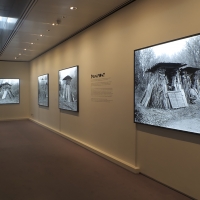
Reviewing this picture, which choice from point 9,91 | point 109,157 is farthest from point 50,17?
point 9,91

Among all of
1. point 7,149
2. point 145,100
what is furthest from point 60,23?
point 7,149

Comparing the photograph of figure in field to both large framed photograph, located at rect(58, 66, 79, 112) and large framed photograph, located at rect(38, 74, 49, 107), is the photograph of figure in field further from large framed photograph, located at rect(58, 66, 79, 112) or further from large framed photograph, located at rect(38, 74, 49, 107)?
large framed photograph, located at rect(38, 74, 49, 107)

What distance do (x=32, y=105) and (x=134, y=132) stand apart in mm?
10542

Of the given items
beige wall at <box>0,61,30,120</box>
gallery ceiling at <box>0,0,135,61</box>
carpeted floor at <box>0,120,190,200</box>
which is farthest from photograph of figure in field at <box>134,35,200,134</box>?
beige wall at <box>0,61,30,120</box>

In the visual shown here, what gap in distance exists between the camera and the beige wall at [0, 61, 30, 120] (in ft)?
47.4

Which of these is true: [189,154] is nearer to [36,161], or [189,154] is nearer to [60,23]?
[36,161]

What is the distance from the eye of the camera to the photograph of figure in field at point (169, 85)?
3.70 meters

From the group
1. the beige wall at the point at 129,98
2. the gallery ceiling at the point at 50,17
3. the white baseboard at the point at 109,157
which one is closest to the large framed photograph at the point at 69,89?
the beige wall at the point at 129,98

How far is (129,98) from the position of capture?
5.29 meters

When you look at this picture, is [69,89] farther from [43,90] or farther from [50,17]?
[43,90]

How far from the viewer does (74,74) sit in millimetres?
8023

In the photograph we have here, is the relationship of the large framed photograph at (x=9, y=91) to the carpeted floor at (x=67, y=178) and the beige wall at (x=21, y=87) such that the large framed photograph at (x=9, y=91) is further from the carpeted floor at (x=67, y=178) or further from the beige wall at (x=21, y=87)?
the carpeted floor at (x=67, y=178)

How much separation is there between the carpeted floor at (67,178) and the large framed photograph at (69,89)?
1644mm

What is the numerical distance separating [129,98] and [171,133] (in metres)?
1.39
